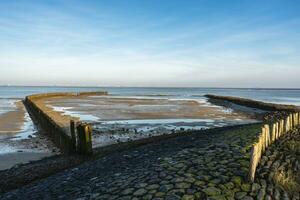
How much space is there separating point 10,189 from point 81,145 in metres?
4.02

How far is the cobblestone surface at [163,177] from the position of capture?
23.8 feet

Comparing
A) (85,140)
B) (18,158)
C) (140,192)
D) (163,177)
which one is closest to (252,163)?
(163,177)

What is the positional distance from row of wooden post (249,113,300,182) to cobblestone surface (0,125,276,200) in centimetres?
37

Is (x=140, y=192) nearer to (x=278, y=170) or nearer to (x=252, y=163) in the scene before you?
(x=252, y=163)

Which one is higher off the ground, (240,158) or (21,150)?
(240,158)

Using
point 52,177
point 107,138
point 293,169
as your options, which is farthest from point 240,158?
point 107,138

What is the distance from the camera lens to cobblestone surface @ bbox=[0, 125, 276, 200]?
7.25 m

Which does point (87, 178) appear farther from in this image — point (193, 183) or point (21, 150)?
point (21, 150)

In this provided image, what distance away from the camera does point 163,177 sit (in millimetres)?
8219

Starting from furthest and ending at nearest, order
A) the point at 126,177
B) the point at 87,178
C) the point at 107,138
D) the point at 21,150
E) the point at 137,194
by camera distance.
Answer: the point at 107,138 → the point at 21,150 → the point at 87,178 → the point at 126,177 → the point at 137,194

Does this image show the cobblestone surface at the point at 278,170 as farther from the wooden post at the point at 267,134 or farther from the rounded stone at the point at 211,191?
the rounded stone at the point at 211,191

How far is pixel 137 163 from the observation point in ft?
34.1

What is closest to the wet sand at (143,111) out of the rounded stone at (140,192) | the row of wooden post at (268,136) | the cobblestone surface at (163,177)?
the row of wooden post at (268,136)

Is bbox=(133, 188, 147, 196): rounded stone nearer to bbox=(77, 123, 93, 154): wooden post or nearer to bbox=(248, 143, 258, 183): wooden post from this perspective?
bbox=(248, 143, 258, 183): wooden post
